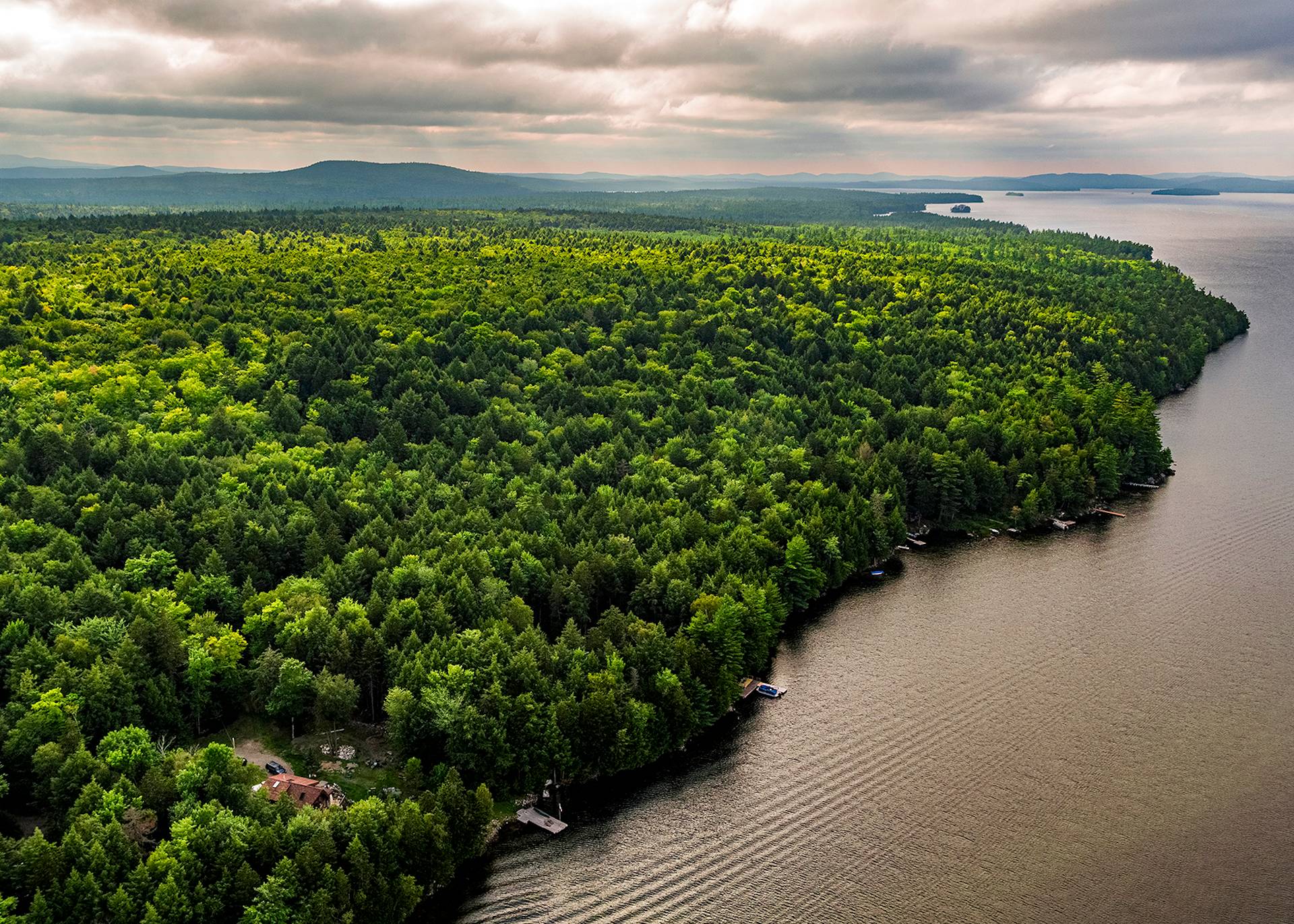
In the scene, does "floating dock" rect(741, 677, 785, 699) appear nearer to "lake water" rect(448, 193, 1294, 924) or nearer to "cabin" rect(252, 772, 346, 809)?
"lake water" rect(448, 193, 1294, 924)

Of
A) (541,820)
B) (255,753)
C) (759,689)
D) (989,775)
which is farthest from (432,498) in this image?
(989,775)

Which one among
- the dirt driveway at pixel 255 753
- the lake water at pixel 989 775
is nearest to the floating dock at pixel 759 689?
the lake water at pixel 989 775

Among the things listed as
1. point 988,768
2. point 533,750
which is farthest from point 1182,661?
point 533,750

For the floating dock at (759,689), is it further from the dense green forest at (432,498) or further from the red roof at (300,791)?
the red roof at (300,791)

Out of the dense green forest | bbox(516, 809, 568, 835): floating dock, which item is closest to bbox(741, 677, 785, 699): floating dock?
the dense green forest

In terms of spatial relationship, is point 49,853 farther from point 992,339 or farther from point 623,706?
point 992,339

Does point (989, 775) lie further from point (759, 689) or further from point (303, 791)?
point (303, 791)
